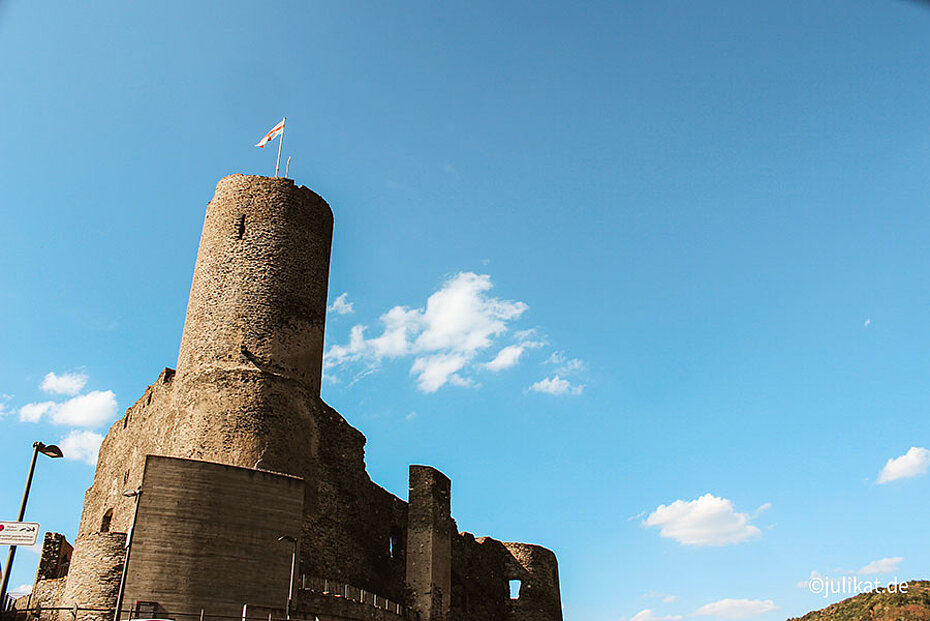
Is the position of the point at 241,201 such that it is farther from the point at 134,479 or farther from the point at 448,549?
the point at 448,549

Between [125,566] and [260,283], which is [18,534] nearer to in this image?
[125,566]

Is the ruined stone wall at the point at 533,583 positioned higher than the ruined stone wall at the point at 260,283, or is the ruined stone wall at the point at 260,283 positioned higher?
the ruined stone wall at the point at 260,283

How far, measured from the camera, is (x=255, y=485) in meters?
19.4

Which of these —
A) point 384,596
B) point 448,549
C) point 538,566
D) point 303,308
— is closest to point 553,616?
point 538,566

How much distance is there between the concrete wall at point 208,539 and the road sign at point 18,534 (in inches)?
113

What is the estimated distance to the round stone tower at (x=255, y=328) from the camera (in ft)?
72.3

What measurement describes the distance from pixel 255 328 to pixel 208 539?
7.32 m

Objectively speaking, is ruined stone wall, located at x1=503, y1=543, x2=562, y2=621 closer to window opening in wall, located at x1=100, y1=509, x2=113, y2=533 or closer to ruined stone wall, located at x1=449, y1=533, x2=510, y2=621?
ruined stone wall, located at x1=449, y1=533, x2=510, y2=621

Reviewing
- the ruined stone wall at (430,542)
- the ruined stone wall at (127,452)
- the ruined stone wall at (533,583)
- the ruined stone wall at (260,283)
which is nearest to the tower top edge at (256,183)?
the ruined stone wall at (260,283)

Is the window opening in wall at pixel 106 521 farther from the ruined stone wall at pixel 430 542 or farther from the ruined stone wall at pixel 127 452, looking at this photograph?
the ruined stone wall at pixel 430 542

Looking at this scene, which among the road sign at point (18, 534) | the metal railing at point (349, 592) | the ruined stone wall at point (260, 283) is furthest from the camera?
the ruined stone wall at point (260, 283)

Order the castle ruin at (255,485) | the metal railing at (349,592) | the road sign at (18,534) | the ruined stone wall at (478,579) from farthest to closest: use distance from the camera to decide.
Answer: the ruined stone wall at (478,579) < the metal railing at (349,592) < the castle ruin at (255,485) < the road sign at (18,534)

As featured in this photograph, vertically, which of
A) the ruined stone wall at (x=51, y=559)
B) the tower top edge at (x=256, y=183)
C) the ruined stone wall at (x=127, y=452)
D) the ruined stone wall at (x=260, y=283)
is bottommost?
the ruined stone wall at (x=51, y=559)

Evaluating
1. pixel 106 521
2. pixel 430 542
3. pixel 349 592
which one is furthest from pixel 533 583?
pixel 106 521
